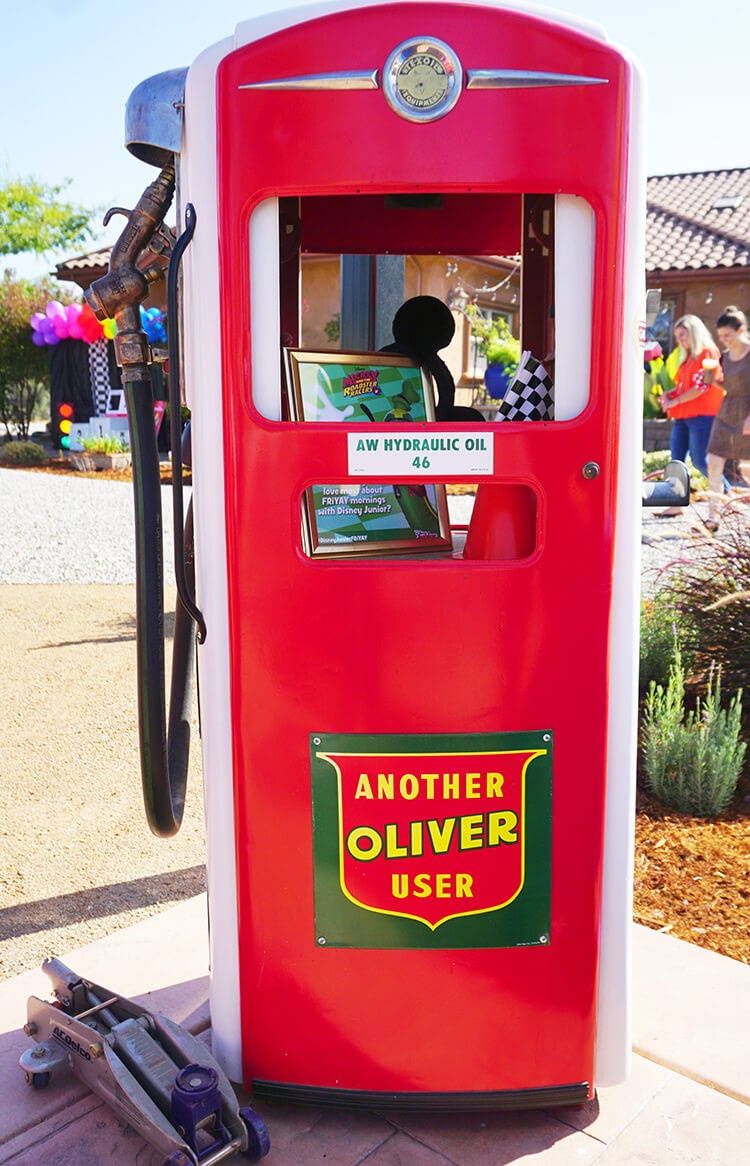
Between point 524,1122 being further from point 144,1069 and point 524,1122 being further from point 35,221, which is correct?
point 35,221

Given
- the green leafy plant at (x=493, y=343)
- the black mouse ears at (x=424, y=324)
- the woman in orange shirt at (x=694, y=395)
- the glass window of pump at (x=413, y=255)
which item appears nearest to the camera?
the glass window of pump at (x=413, y=255)

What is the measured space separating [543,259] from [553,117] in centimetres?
72

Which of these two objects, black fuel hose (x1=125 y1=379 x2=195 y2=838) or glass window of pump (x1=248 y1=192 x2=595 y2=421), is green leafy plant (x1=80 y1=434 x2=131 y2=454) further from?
black fuel hose (x1=125 y1=379 x2=195 y2=838)

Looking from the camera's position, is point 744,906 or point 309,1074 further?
point 744,906

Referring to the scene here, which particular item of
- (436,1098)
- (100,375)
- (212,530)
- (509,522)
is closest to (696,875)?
(436,1098)

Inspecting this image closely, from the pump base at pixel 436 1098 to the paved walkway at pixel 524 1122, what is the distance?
57mm

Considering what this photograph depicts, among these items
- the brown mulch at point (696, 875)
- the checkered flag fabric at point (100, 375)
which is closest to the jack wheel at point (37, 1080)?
the brown mulch at point (696, 875)

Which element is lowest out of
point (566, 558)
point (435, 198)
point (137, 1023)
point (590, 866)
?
point (137, 1023)

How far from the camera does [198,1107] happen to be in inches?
64.9

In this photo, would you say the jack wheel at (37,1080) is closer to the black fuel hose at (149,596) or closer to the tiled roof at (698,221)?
the black fuel hose at (149,596)

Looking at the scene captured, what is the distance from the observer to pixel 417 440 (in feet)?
5.38

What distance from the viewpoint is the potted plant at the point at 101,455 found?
46.9 ft

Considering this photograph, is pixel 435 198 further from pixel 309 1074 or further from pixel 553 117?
pixel 309 1074

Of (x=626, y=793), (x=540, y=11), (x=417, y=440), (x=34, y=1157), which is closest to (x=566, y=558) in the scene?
(x=417, y=440)
